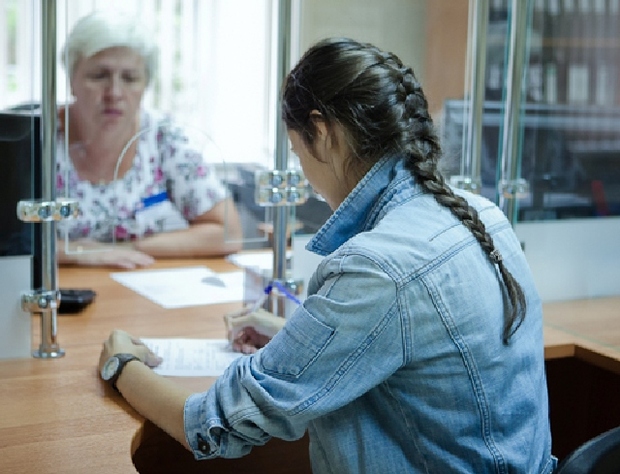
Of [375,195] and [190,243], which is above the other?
[375,195]

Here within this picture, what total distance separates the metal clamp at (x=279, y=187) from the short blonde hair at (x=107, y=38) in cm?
45

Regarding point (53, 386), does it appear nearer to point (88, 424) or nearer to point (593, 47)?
point (88, 424)

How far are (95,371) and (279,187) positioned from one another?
564 mm

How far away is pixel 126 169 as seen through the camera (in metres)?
2.18

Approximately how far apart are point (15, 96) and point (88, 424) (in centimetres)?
73

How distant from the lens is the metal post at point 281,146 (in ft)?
6.52

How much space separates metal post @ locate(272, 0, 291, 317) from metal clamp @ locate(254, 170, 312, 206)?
22mm

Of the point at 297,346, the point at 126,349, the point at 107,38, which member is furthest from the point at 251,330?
the point at 107,38

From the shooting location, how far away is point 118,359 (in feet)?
5.16

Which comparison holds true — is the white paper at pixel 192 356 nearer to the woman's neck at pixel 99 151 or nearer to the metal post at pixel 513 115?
the woman's neck at pixel 99 151

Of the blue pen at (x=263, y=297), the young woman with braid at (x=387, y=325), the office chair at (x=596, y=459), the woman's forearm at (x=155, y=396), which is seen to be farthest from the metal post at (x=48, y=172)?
the office chair at (x=596, y=459)

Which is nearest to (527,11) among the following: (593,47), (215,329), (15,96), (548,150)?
(593,47)

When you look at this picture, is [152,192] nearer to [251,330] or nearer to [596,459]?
[251,330]

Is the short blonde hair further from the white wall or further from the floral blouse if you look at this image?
the white wall
